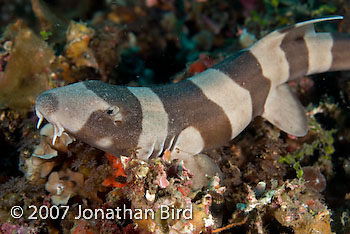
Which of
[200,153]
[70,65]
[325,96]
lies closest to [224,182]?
[200,153]

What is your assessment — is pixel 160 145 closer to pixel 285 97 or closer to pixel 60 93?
pixel 60 93

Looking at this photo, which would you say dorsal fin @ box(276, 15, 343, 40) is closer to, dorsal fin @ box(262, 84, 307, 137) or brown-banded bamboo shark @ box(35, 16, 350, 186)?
brown-banded bamboo shark @ box(35, 16, 350, 186)

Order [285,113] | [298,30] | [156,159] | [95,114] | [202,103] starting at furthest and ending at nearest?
1. [285,113]
2. [298,30]
3. [202,103]
4. [95,114]
5. [156,159]

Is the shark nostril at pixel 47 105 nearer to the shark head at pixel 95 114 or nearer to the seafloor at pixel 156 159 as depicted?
the shark head at pixel 95 114

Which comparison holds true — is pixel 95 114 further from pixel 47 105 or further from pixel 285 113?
pixel 285 113

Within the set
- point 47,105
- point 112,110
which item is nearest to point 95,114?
point 112,110

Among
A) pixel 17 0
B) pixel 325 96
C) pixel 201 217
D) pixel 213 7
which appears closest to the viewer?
pixel 201 217
